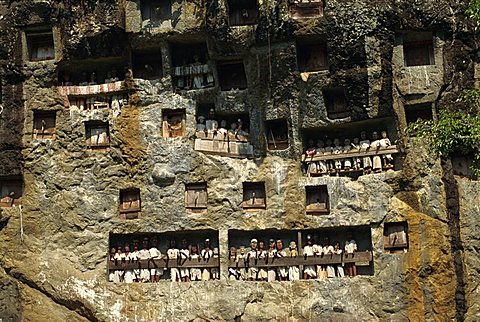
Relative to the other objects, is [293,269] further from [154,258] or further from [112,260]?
[112,260]

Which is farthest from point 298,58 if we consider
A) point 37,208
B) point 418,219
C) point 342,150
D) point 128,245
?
point 37,208

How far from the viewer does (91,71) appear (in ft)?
70.3

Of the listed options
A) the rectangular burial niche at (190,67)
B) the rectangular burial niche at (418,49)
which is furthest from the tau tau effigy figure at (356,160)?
the rectangular burial niche at (190,67)

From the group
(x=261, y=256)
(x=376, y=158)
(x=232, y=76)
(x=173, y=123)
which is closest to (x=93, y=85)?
(x=173, y=123)

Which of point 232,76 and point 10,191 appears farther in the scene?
point 232,76

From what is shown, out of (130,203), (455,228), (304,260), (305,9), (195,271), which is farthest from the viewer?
(130,203)

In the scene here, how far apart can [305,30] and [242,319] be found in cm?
824

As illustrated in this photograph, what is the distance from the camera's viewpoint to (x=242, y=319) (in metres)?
18.5

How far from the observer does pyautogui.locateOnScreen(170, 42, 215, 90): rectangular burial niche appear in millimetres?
20656

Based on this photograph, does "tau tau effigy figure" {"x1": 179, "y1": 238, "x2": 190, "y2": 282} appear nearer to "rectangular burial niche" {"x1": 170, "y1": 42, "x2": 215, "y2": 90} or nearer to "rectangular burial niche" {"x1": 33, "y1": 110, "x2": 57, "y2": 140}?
"rectangular burial niche" {"x1": 170, "y1": 42, "x2": 215, "y2": 90}

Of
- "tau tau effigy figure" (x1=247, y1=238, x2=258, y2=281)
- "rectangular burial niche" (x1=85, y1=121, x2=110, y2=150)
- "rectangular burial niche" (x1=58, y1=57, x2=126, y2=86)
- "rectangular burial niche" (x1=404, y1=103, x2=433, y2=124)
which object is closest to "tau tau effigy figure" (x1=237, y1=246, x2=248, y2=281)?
"tau tau effigy figure" (x1=247, y1=238, x2=258, y2=281)

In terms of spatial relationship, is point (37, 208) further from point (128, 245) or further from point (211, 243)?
point (211, 243)

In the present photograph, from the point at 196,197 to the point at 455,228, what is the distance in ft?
23.6

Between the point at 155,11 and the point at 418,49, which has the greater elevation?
the point at 155,11
